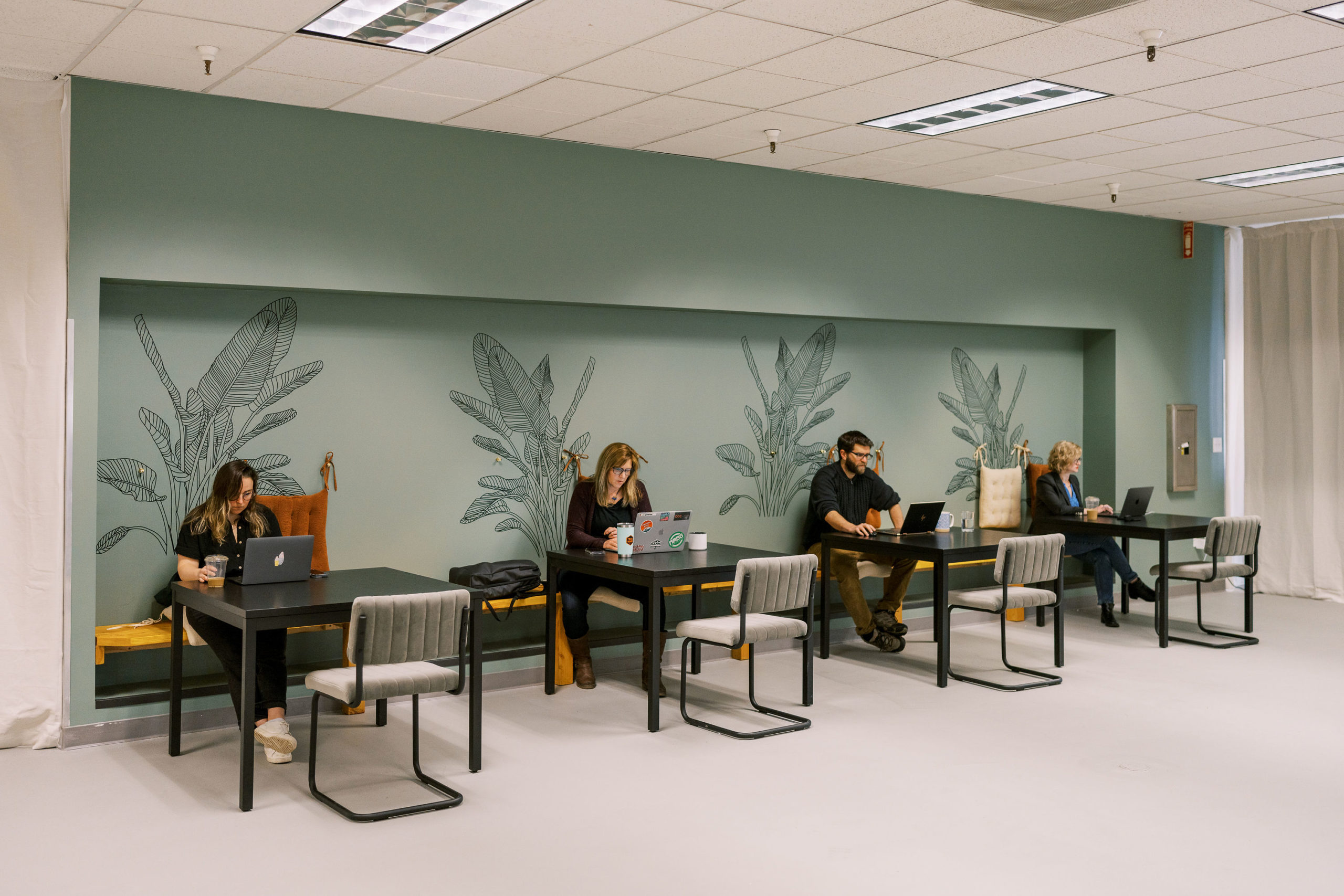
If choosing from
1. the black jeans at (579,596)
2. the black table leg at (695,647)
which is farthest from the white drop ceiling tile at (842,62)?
the black table leg at (695,647)

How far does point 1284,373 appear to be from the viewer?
8.87 metres

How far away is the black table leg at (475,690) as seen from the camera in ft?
14.1

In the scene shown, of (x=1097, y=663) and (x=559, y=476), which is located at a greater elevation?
(x=559, y=476)

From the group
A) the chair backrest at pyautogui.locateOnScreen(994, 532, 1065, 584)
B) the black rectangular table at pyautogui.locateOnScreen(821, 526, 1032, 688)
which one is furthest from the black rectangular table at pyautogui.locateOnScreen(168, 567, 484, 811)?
the chair backrest at pyautogui.locateOnScreen(994, 532, 1065, 584)

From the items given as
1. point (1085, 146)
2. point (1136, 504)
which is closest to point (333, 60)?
point (1085, 146)

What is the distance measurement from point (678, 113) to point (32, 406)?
124 inches

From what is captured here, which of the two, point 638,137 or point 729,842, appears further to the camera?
point 638,137

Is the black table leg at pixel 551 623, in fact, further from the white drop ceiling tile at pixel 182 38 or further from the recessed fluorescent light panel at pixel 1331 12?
the recessed fluorescent light panel at pixel 1331 12

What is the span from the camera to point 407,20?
13.9 feet

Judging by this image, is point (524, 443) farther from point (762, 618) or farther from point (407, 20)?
point (407, 20)

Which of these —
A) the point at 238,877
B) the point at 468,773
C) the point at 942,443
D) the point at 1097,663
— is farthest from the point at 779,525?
the point at 238,877

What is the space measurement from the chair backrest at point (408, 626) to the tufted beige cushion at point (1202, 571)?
477 cm

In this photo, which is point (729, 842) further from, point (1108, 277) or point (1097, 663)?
point (1108, 277)

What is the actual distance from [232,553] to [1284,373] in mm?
7896
